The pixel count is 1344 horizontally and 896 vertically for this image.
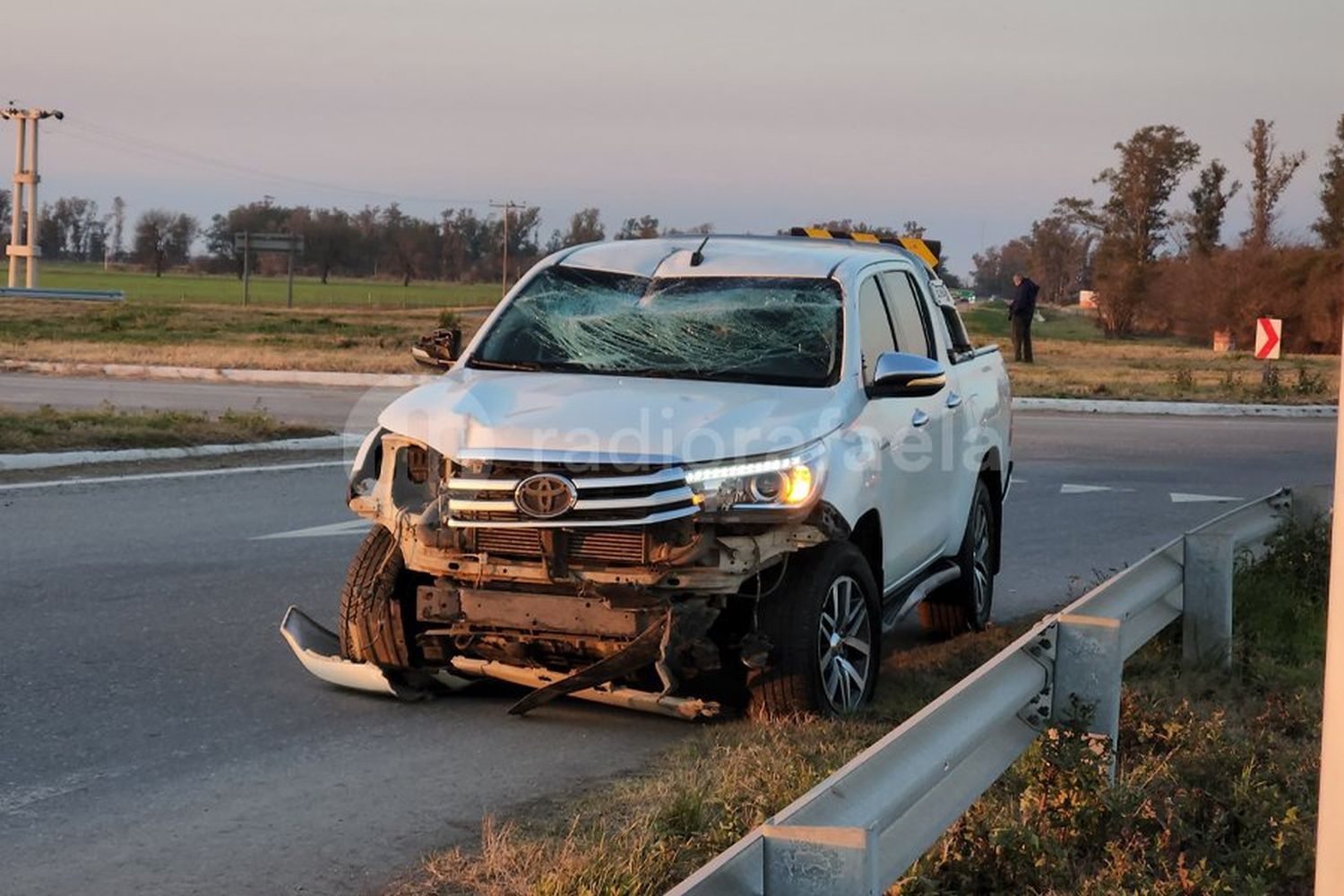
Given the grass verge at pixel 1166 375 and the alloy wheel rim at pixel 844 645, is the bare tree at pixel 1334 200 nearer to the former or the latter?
the grass verge at pixel 1166 375

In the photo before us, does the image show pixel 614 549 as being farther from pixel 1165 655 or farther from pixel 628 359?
pixel 1165 655

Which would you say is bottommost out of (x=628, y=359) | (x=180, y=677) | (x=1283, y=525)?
(x=180, y=677)

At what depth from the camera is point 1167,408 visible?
88.2ft

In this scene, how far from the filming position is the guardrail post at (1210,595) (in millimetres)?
7344

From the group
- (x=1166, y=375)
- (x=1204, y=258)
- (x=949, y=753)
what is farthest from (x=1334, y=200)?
(x=949, y=753)

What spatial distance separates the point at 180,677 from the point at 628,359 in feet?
7.40

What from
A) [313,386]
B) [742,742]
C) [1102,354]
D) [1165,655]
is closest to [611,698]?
[742,742]

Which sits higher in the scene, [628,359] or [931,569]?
[628,359]

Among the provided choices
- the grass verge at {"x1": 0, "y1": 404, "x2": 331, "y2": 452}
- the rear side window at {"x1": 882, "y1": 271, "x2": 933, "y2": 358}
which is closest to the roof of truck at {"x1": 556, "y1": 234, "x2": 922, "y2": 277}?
the rear side window at {"x1": 882, "y1": 271, "x2": 933, "y2": 358}

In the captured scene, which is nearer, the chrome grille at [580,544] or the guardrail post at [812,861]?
the guardrail post at [812,861]

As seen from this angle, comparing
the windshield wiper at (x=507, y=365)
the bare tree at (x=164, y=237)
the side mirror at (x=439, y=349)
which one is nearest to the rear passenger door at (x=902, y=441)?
the windshield wiper at (x=507, y=365)

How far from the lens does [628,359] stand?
7.53 meters

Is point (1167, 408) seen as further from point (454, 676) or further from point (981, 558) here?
point (454, 676)

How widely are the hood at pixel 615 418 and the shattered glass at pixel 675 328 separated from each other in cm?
24
